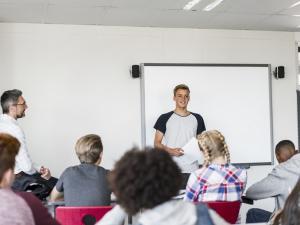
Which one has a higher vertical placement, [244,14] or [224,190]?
[244,14]

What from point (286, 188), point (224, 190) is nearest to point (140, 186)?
point (224, 190)

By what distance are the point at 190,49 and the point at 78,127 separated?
5.92 ft

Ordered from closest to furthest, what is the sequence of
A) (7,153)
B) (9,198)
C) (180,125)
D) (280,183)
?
(9,198)
(7,153)
(280,183)
(180,125)

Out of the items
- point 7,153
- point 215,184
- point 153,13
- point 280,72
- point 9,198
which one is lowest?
point 215,184

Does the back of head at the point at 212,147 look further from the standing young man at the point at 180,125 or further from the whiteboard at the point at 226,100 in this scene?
the whiteboard at the point at 226,100

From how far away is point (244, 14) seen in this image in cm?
525

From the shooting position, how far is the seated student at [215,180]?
2688 millimetres

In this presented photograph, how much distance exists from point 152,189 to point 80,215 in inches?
46.3

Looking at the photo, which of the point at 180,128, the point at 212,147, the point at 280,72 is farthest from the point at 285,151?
the point at 280,72

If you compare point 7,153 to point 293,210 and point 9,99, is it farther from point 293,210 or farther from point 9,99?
point 9,99

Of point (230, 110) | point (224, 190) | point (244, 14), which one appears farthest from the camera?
point (230, 110)

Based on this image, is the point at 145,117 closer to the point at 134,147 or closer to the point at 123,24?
the point at 123,24

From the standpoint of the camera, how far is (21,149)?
370 centimetres

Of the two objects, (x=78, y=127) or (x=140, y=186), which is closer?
(x=140, y=186)
